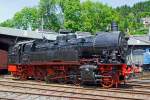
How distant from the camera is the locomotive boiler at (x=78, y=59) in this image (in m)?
17.0

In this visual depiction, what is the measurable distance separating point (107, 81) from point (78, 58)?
2058mm

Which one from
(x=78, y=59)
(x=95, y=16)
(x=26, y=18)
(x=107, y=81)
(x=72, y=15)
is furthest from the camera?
(x=26, y=18)

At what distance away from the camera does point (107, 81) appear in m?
17.2

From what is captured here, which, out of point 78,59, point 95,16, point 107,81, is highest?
point 95,16

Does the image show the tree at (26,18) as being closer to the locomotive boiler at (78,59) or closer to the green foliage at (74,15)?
the green foliage at (74,15)

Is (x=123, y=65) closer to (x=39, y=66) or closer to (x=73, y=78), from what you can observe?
(x=73, y=78)

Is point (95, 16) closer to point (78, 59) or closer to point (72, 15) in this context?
point (72, 15)

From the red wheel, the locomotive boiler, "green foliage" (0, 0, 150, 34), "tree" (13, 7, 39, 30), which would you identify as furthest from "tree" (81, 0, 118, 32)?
the red wheel

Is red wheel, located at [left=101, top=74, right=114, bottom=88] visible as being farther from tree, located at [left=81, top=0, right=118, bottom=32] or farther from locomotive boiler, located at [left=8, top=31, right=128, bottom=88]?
tree, located at [left=81, top=0, right=118, bottom=32]

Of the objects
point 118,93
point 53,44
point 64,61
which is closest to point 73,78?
point 64,61

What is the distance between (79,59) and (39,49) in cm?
400

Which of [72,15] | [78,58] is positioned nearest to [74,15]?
[72,15]

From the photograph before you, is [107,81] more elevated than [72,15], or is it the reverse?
[72,15]

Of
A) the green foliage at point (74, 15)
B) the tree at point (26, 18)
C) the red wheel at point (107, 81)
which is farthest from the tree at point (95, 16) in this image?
the red wheel at point (107, 81)
